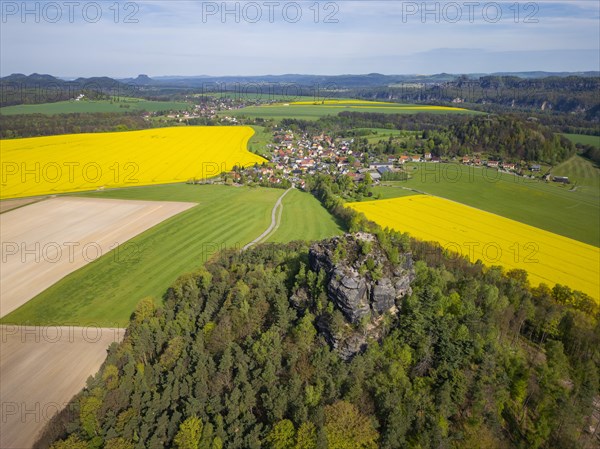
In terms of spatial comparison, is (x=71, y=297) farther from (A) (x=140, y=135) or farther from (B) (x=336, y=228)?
(A) (x=140, y=135)

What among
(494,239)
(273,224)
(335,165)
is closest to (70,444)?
(273,224)

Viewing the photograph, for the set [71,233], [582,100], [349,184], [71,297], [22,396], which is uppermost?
[582,100]

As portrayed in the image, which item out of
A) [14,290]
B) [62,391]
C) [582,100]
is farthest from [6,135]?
[582,100]

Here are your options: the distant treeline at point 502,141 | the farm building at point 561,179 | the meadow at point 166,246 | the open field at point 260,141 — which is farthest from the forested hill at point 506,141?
the meadow at point 166,246

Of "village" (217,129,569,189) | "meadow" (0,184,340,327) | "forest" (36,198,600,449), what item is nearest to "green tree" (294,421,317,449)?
"forest" (36,198,600,449)

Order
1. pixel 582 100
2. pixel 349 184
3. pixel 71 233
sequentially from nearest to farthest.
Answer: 1. pixel 71 233
2. pixel 349 184
3. pixel 582 100

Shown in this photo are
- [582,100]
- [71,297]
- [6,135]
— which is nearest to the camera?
[71,297]

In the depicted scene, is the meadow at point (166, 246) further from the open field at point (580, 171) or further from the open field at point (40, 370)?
the open field at point (580, 171)
